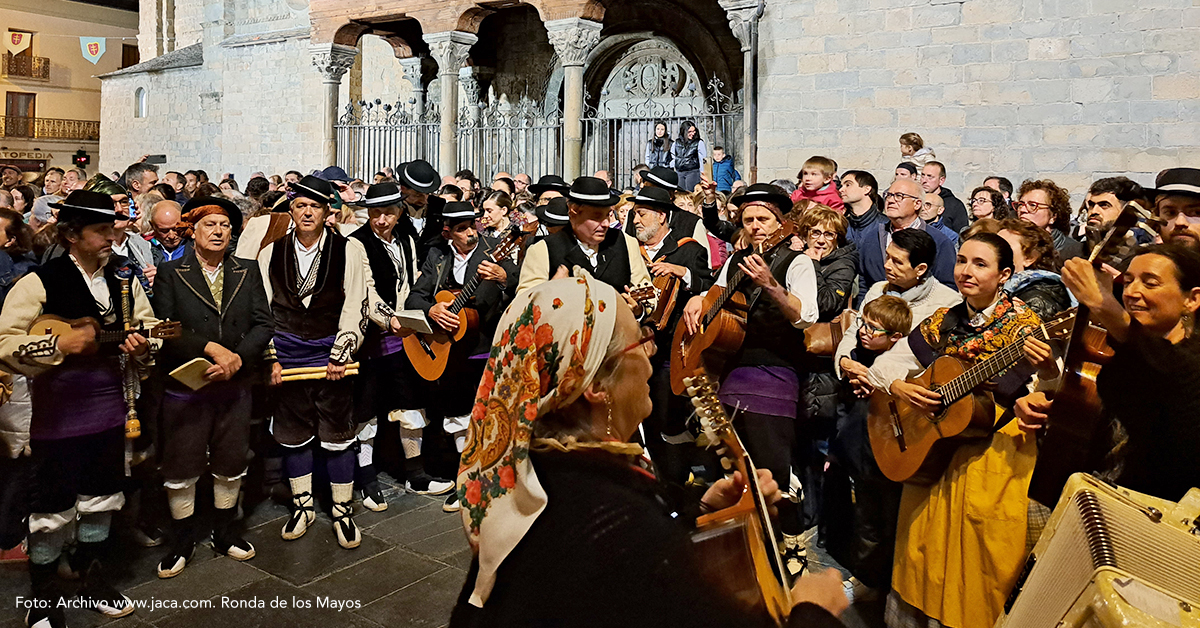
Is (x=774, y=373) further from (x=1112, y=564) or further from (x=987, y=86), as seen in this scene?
(x=987, y=86)

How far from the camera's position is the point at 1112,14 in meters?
9.84

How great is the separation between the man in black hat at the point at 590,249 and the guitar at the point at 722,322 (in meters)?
0.40

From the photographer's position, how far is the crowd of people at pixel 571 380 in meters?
2.06

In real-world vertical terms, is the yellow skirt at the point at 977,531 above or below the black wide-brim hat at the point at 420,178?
below

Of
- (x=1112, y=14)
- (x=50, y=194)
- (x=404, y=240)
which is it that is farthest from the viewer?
(x=50, y=194)

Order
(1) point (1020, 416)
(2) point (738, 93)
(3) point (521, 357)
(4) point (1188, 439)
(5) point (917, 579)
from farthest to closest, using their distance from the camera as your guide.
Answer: (2) point (738, 93) → (5) point (917, 579) → (1) point (1020, 416) → (4) point (1188, 439) → (3) point (521, 357)

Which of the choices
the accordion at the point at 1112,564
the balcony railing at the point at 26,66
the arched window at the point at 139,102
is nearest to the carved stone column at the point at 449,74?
the accordion at the point at 1112,564

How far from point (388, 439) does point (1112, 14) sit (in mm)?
9156

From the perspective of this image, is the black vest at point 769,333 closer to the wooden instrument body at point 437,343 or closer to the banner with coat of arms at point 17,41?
the wooden instrument body at point 437,343

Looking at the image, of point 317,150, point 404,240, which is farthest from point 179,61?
point 404,240

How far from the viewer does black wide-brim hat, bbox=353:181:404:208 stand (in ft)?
19.3

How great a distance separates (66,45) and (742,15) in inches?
1621

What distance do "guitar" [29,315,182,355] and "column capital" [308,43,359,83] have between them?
46.4 feet

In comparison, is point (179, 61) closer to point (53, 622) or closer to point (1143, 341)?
point (53, 622)
